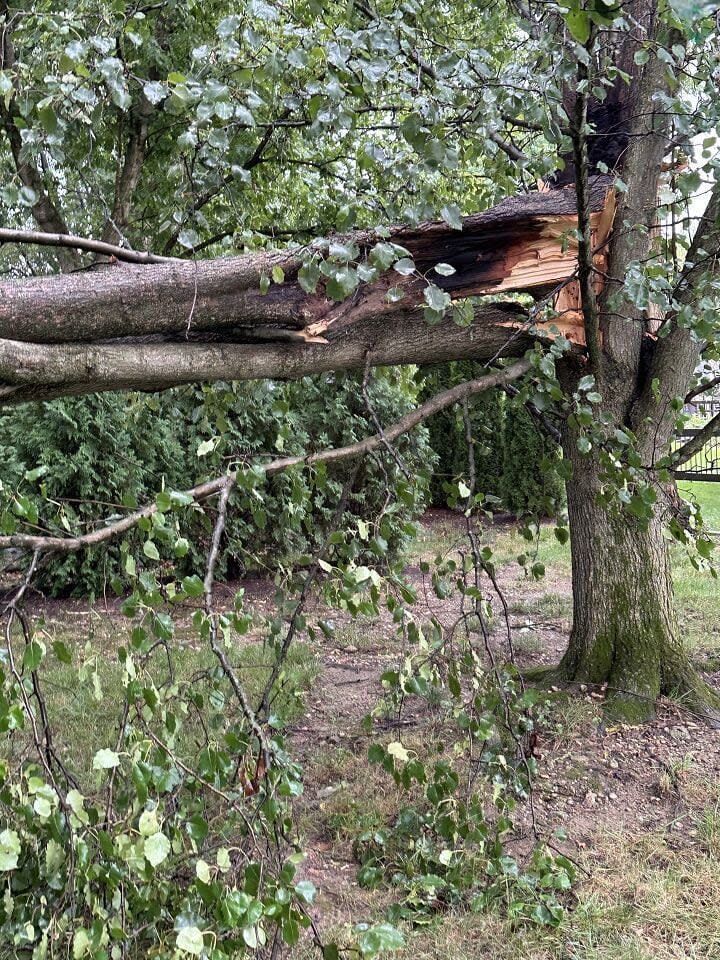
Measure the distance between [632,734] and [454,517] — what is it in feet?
23.8

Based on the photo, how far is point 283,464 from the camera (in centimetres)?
223

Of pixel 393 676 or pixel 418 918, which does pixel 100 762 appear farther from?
pixel 418 918

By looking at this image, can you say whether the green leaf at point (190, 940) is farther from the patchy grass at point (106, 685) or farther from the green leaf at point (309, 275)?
the patchy grass at point (106, 685)

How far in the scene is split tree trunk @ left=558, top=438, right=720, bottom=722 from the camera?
3562mm

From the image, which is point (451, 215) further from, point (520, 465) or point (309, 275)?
point (520, 465)

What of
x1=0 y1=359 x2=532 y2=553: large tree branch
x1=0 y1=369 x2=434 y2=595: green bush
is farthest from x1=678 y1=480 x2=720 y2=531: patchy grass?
x1=0 y1=359 x2=532 y2=553: large tree branch

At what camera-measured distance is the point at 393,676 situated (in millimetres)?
1996

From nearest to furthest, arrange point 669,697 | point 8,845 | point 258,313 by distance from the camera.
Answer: point 8,845 → point 258,313 → point 669,697

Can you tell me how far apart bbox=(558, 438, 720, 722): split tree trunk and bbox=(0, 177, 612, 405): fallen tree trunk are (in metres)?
1.15

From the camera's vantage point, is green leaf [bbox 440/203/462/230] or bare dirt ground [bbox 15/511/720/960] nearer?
green leaf [bbox 440/203/462/230]

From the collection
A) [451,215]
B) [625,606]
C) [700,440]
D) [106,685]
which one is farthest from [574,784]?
[106,685]

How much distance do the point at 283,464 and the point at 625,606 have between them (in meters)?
2.09

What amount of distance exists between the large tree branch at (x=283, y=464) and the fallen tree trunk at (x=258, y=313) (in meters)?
0.16

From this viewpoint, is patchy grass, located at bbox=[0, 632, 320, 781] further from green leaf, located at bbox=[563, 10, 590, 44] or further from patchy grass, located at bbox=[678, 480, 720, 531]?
patchy grass, located at bbox=[678, 480, 720, 531]
